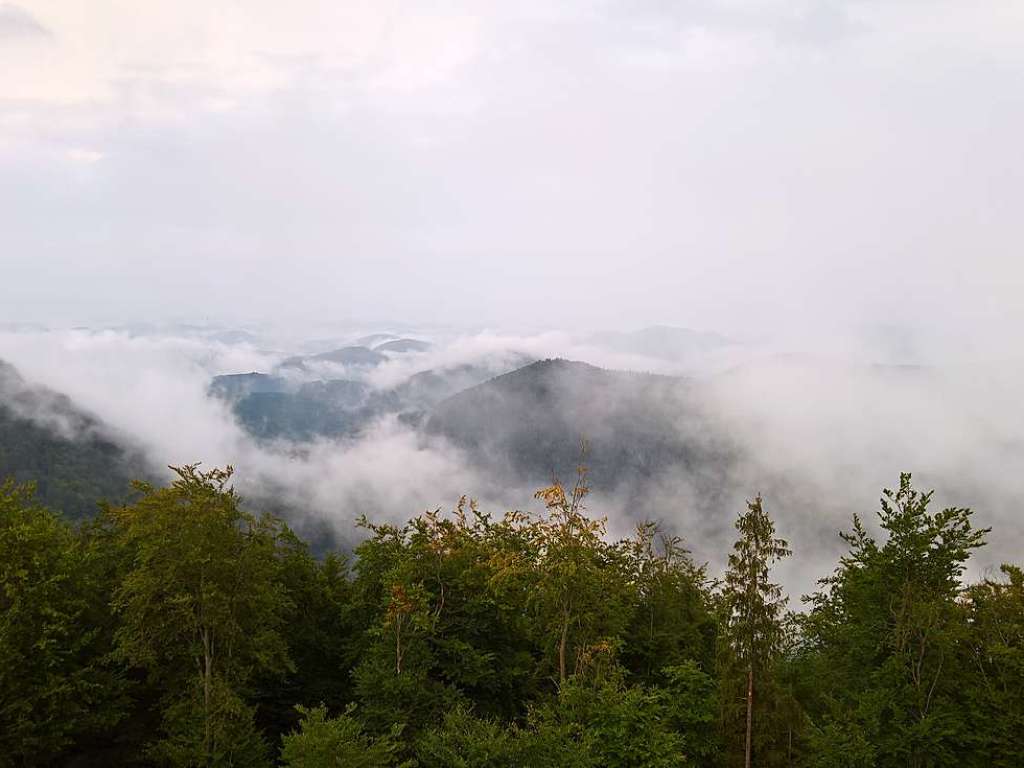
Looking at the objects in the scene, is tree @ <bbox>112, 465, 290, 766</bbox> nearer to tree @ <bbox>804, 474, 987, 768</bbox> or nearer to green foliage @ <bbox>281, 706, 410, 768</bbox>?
green foliage @ <bbox>281, 706, 410, 768</bbox>

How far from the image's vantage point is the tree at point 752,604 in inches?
974

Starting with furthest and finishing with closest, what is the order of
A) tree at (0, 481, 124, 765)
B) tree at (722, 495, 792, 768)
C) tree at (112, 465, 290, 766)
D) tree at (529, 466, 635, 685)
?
tree at (722, 495, 792, 768)
tree at (112, 465, 290, 766)
tree at (0, 481, 124, 765)
tree at (529, 466, 635, 685)

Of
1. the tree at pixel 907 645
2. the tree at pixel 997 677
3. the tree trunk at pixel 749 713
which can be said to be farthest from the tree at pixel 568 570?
the tree at pixel 997 677

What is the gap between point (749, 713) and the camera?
25.1 meters

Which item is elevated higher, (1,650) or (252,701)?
(1,650)

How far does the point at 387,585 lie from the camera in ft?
96.6

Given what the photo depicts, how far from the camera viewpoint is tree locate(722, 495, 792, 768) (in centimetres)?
2473

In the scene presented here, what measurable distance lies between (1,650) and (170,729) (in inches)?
264

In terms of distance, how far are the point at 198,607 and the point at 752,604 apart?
22.1 meters

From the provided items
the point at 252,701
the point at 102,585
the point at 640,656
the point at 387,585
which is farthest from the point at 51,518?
the point at 640,656

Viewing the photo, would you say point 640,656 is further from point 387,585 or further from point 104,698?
point 104,698

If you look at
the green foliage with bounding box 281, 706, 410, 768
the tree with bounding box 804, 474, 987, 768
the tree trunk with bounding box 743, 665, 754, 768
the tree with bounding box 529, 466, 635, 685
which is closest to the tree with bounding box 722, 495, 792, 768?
the tree trunk with bounding box 743, 665, 754, 768

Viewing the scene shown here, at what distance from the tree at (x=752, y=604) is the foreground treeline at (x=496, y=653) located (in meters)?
0.08

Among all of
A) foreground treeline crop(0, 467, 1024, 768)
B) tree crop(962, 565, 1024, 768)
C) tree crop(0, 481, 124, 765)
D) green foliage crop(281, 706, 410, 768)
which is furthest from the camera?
tree crop(962, 565, 1024, 768)
